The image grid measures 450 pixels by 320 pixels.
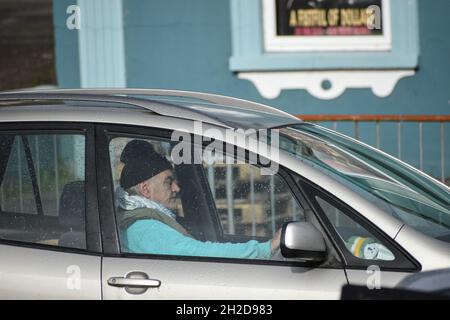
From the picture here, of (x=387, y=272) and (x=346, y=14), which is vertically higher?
(x=346, y=14)

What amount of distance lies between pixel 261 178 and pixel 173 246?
48cm

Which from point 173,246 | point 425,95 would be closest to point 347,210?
point 173,246

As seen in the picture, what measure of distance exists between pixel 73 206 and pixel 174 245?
0.50m

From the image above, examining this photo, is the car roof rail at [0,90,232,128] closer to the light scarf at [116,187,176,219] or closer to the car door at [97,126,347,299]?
the car door at [97,126,347,299]

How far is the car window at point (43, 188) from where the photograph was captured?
4.30 metres

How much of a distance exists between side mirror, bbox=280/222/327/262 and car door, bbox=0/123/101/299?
0.81 meters

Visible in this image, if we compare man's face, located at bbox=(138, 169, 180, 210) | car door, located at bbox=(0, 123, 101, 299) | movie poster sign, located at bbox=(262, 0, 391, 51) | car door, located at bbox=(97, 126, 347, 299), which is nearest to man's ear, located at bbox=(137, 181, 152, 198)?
man's face, located at bbox=(138, 169, 180, 210)

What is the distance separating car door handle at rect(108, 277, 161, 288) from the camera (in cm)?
402

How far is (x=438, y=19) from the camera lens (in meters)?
9.23

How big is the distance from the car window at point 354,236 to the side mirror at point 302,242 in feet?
0.39

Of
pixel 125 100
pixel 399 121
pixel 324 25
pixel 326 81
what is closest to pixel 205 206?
pixel 125 100

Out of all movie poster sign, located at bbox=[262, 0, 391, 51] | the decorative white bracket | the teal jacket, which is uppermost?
movie poster sign, located at bbox=[262, 0, 391, 51]

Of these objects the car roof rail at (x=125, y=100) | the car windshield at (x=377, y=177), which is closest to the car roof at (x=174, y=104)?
the car roof rail at (x=125, y=100)
